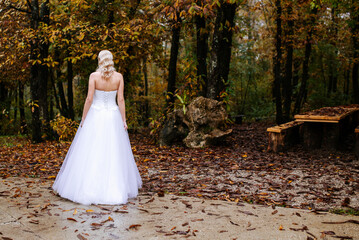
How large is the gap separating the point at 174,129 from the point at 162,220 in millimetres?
6106

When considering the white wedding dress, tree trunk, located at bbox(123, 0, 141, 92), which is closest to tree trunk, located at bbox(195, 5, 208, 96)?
tree trunk, located at bbox(123, 0, 141, 92)

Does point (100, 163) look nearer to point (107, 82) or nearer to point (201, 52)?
point (107, 82)

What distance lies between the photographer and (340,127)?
29.4 feet

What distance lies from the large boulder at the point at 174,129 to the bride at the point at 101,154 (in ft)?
15.5

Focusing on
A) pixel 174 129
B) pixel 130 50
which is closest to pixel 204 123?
pixel 174 129

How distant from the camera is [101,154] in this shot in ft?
16.3

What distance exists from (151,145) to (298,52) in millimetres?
11758

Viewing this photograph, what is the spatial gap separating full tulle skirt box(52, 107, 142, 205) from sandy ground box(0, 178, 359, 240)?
18 cm

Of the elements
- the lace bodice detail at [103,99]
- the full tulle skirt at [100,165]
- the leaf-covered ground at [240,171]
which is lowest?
the leaf-covered ground at [240,171]

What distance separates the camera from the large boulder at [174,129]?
1003 cm

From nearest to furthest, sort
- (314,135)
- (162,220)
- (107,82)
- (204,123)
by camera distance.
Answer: (162,220) < (107,82) < (314,135) < (204,123)

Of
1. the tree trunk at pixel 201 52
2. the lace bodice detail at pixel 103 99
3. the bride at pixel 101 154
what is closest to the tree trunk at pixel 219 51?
the tree trunk at pixel 201 52

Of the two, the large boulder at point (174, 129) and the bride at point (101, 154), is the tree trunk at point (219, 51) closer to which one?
the large boulder at point (174, 129)

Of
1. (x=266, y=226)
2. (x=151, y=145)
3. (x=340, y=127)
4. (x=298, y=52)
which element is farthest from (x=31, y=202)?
(x=298, y=52)
